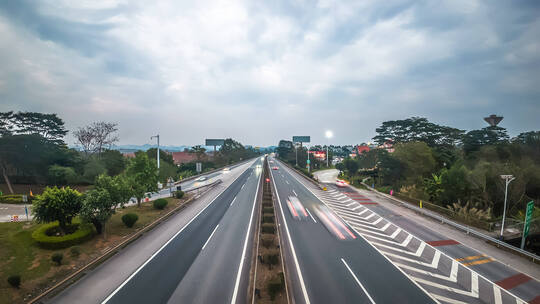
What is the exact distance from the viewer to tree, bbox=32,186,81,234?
49.3 feet

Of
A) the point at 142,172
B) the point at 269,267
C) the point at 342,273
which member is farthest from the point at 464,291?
the point at 142,172

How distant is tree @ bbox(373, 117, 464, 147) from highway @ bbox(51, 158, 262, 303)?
169ft

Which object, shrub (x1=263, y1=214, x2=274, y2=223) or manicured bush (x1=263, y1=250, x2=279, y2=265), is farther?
shrub (x1=263, y1=214, x2=274, y2=223)

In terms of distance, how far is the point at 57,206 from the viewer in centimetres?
1527

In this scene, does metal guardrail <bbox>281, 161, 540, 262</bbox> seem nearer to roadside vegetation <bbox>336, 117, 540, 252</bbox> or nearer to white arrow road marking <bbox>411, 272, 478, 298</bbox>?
roadside vegetation <bbox>336, 117, 540, 252</bbox>

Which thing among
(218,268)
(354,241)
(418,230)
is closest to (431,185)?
(418,230)

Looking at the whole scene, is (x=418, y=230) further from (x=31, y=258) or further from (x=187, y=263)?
(x=31, y=258)

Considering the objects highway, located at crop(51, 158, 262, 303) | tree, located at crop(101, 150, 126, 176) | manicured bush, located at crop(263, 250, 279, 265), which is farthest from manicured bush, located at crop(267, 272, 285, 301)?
tree, located at crop(101, 150, 126, 176)

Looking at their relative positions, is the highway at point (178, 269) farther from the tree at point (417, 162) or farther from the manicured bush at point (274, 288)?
the tree at point (417, 162)

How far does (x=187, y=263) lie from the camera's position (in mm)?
13453

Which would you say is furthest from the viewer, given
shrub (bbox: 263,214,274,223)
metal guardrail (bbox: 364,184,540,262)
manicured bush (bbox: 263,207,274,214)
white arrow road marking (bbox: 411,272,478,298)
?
manicured bush (bbox: 263,207,274,214)

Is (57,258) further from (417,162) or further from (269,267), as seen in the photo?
(417,162)

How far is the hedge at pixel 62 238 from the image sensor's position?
14641 mm

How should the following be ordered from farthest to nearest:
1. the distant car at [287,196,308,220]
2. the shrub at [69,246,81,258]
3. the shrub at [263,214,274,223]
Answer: the distant car at [287,196,308,220] → the shrub at [263,214,274,223] → the shrub at [69,246,81,258]
